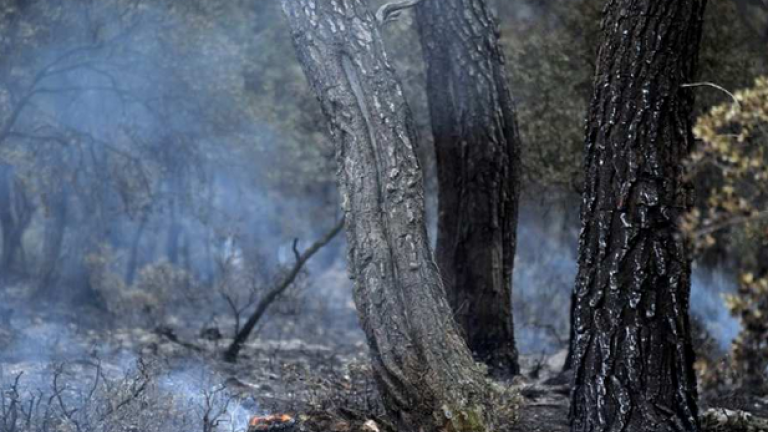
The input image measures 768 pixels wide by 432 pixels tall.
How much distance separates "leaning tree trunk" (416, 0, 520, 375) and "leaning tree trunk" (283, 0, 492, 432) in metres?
2.40

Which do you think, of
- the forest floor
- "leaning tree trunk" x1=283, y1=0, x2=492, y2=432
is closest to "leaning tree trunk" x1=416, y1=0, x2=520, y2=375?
the forest floor

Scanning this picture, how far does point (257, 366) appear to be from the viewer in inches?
431

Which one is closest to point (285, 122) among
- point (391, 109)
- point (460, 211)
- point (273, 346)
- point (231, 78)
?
point (231, 78)

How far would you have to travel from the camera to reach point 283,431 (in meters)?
6.31

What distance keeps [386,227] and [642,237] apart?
1.35m

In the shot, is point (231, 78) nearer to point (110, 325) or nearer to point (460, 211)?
point (110, 325)

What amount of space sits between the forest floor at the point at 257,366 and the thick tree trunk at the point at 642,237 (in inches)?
53.9

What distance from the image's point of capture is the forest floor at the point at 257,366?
7636 millimetres

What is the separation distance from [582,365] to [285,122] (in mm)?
10722

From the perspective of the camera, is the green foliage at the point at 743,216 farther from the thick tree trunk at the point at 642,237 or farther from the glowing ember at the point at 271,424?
the glowing ember at the point at 271,424

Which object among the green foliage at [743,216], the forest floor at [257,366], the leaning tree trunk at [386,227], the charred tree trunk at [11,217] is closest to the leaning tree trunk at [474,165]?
the forest floor at [257,366]

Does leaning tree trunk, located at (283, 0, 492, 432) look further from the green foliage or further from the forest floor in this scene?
the green foliage

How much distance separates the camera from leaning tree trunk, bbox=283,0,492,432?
609 cm

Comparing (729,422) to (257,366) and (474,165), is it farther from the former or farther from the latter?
(257,366)
